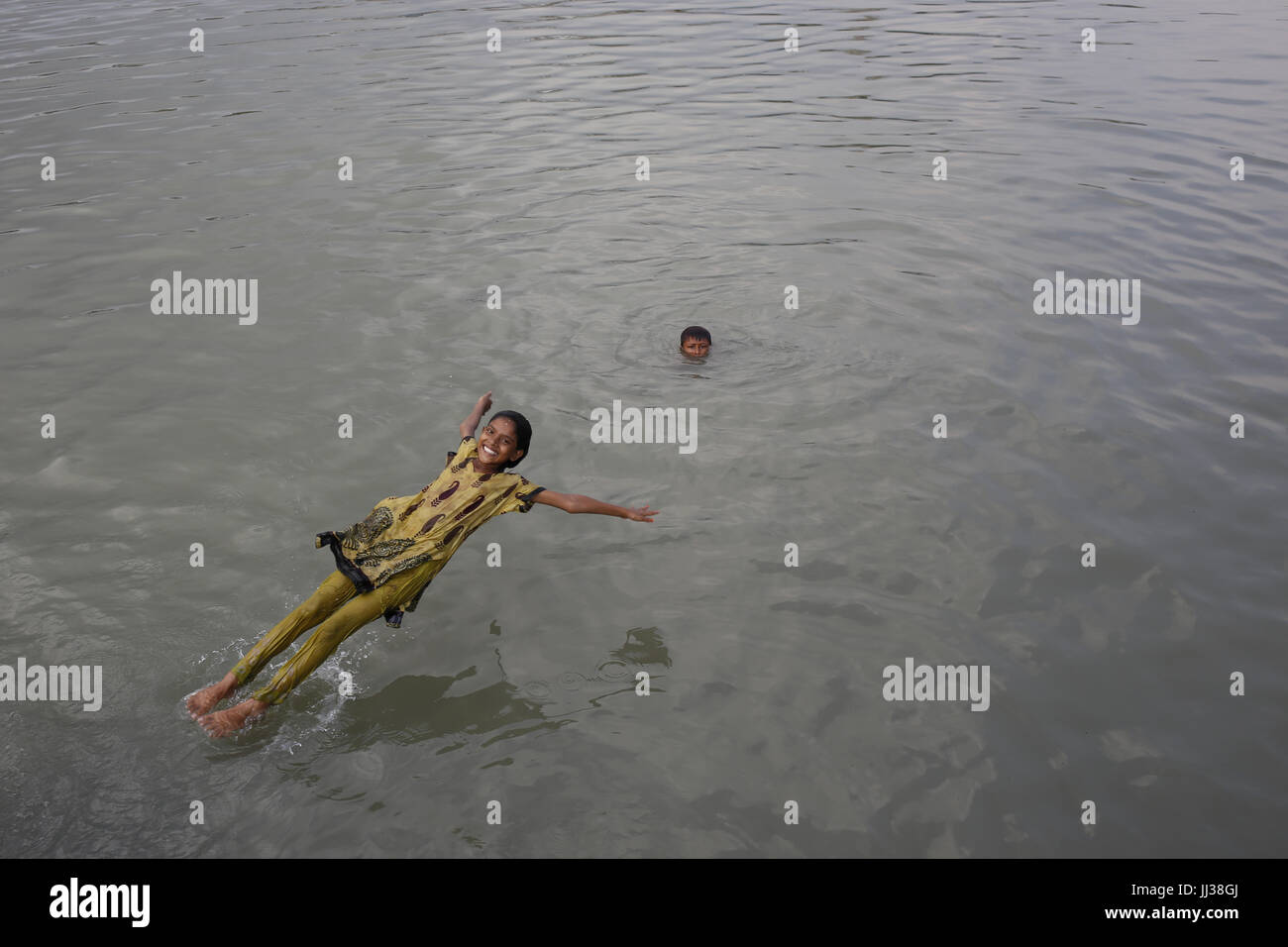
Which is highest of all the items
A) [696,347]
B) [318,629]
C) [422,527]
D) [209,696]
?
[696,347]

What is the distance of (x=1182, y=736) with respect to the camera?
5395 mm

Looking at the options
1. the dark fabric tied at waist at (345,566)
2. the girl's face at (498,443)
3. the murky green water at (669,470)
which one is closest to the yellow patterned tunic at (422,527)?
the dark fabric tied at waist at (345,566)

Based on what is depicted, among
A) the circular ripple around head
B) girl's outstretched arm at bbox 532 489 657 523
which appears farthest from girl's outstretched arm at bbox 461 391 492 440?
the circular ripple around head

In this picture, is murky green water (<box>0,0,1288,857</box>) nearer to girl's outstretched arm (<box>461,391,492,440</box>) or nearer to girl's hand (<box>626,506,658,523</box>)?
girl's hand (<box>626,506,658,523</box>)

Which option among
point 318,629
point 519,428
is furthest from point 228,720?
point 519,428

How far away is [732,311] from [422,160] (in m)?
6.01

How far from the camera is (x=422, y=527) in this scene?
18.7 ft

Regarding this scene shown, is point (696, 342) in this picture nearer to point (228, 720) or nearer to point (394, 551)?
point (394, 551)

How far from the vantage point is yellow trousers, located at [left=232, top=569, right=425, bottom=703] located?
5.46 m

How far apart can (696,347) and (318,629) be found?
183 inches

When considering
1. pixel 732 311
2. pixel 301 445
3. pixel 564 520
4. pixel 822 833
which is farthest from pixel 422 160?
pixel 822 833

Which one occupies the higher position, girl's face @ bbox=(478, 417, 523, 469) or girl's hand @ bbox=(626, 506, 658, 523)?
girl's face @ bbox=(478, 417, 523, 469)

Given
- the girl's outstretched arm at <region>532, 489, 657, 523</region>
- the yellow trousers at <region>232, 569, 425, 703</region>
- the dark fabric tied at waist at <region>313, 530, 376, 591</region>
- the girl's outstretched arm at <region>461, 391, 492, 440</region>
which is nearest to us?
the yellow trousers at <region>232, 569, 425, 703</region>

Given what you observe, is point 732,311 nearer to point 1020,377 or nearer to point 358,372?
point 1020,377
